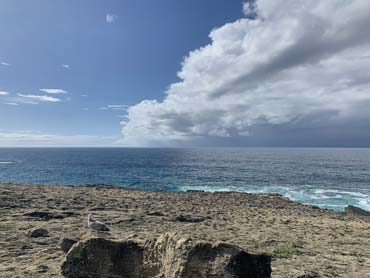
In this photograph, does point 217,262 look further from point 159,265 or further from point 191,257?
point 159,265

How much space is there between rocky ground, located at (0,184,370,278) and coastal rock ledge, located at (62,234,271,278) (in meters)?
0.48

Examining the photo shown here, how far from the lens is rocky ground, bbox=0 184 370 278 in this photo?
37.7 feet

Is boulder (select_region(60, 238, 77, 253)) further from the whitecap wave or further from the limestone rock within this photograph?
the whitecap wave

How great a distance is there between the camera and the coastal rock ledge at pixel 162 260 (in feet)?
22.4

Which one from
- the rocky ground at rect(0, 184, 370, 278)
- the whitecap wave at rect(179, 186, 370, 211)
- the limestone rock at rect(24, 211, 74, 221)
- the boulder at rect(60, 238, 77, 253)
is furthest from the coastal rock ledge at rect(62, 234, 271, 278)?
A: the whitecap wave at rect(179, 186, 370, 211)

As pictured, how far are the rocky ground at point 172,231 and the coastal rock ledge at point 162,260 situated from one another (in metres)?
0.48

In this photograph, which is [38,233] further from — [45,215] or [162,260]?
[162,260]

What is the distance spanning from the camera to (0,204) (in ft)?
74.8

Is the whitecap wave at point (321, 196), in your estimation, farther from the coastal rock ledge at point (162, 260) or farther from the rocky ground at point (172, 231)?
the coastal rock ledge at point (162, 260)

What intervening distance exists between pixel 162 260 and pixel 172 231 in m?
10.2

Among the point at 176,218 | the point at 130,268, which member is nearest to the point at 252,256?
the point at 130,268

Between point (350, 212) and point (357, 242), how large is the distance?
67.9ft

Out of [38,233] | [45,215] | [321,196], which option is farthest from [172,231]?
[321,196]

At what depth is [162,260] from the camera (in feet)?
24.7
